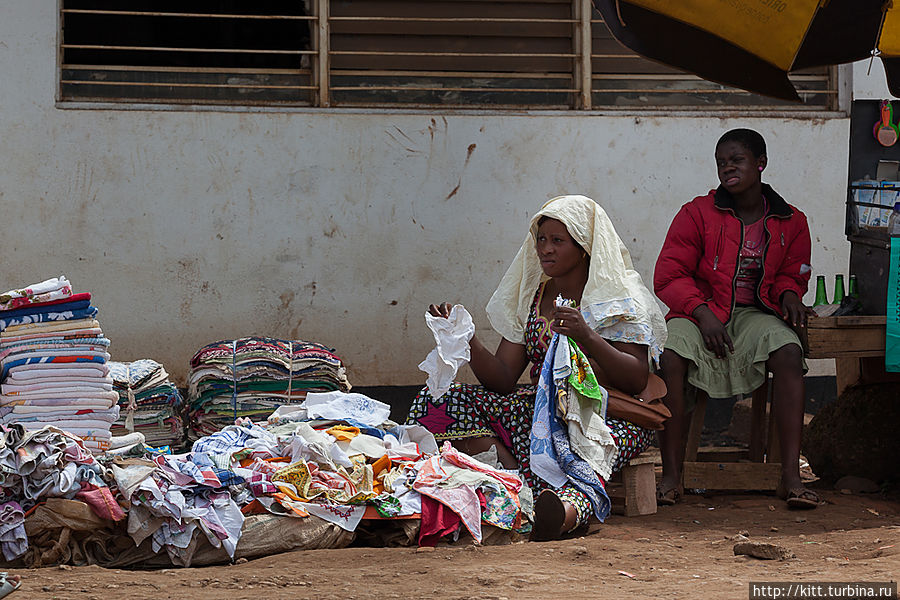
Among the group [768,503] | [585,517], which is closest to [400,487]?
[585,517]

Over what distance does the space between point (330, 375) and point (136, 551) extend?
1.76 metres

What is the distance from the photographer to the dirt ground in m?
3.33

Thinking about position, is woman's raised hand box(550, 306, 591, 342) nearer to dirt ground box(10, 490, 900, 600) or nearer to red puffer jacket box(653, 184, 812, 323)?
dirt ground box(10, 490, 900, 600)

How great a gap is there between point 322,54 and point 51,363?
268cm

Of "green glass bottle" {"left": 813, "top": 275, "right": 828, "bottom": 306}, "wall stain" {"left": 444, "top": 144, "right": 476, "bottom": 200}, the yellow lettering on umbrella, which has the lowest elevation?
"green glass bottle" {"left": 813, "top": 275, "right": 828, "bottom": 306}

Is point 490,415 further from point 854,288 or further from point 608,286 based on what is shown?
point 854,288

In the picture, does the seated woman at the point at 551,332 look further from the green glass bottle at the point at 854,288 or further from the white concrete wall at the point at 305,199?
the white concrete wall at the point at 305,199

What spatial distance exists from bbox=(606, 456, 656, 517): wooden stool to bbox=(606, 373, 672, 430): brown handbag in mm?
166

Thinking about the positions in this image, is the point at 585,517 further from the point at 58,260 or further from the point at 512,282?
the point at 58,260

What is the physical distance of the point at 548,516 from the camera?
13.5 ft

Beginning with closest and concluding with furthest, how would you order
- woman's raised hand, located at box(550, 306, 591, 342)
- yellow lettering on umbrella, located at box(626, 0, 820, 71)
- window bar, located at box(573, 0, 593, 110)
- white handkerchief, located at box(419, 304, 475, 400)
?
1. yellow lettering on umbrella, located at box(626, 0, 820, 71)
2. woman's raised hand, located at box(550, 306, 591, 342)
3. white handkerchief, located at box(419, 304, 475, 400)
4. window bar, located at box(573, 0, 593, 110)

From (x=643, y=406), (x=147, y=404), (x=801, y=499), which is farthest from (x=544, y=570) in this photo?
(x=147, y=404)

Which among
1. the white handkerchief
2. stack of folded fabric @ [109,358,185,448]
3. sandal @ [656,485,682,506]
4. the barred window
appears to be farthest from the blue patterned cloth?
the barred window

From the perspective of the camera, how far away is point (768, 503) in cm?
493
